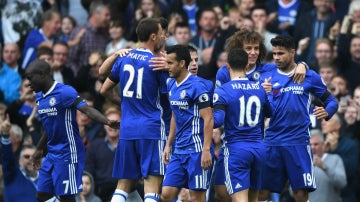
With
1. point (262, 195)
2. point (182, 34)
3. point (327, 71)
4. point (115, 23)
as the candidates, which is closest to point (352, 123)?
point (327, 71)

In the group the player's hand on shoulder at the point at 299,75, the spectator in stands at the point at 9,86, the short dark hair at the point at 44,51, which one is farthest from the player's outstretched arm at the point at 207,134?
the spectator in stands at the point at 9,86

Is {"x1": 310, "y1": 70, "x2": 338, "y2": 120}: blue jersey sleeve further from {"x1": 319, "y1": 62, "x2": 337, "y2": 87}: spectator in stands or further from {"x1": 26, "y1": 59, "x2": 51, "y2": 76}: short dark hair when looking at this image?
{"x1": 319, "y1": 62, "x2": 337, "y2": 87}: spectator in stands

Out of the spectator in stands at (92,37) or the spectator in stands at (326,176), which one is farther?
the spectator in stands at (92,37)

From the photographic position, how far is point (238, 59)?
49.8ft

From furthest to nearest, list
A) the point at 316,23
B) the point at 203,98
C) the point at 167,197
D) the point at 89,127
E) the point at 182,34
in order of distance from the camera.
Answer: the point at 182,34
the point at 316,23
the point at 89,127
the point at 167,197
the point at 203,98

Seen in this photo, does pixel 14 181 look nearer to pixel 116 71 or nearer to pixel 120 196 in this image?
pixel 120 196

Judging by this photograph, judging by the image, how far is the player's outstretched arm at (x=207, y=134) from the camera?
14.8m

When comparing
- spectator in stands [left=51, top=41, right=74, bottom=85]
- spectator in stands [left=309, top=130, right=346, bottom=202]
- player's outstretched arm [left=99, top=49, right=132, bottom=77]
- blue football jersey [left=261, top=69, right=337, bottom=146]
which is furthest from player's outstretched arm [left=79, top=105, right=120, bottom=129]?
spectator in stands [left=51, top=41, right=74, bottom=85]

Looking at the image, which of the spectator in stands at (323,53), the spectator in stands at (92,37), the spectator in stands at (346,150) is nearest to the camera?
the spectator in stands at (346,150)

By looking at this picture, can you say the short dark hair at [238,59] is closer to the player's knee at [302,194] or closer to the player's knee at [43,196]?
the player's knee at [302,194]

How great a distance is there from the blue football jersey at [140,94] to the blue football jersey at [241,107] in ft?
2.88

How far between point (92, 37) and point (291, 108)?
7889 millimetres

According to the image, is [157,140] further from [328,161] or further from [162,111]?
[328,161]

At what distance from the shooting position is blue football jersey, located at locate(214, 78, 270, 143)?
49.4 feet
